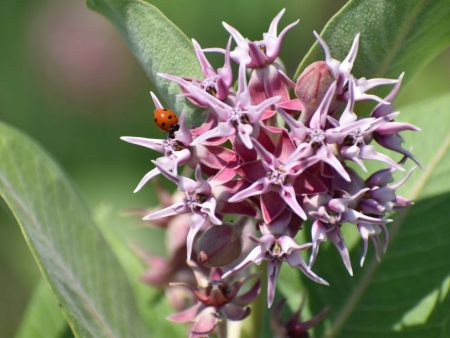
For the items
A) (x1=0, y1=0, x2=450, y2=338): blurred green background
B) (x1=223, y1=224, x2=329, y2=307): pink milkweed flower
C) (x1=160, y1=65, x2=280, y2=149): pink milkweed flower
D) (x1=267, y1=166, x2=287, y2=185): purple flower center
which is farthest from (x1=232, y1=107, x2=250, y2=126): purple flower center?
(x1=0, y1=0, x2=450, y2=338): blurred green background

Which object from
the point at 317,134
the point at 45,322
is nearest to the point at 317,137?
the point at 317,134

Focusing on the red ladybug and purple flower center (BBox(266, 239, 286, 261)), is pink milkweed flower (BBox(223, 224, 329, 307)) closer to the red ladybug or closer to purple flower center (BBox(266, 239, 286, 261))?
purple flower center (BBox(266, 239, 286, 261))

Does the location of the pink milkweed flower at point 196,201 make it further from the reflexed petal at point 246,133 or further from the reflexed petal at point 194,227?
the reflexed petal at point 246,133

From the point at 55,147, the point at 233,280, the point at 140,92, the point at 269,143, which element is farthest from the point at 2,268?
the point at 269,143

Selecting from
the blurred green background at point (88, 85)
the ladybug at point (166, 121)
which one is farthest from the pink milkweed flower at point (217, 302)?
the blurred green background at point (88, 85)

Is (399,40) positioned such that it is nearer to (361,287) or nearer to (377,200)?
(377,200)

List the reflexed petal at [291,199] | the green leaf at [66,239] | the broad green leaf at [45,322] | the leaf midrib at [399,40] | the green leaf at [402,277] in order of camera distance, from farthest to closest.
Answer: the broad green leaf at [45,322] → the green leaf at [402,277] → the green leaf at [66,239] → the leaf midrib at [399,40] → the reflexed petal at [291,199]
